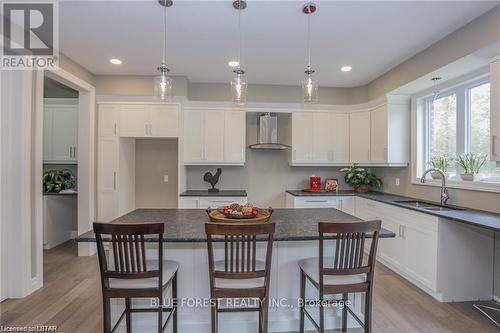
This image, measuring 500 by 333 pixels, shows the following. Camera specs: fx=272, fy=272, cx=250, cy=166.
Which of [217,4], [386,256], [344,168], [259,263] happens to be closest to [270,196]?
[344,168]

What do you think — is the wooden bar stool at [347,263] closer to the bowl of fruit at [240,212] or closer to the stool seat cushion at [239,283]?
the stool seat cushion at [239,283]

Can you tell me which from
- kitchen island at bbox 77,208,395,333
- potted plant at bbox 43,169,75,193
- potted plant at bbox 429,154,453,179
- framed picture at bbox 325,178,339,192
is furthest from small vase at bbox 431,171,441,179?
potted plant at bbox 43,169,75,193

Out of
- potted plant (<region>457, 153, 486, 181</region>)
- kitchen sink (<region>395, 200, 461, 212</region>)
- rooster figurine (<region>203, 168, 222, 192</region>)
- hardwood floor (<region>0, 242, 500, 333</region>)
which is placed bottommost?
hardwood floor (<region>0, 242, 500, 333</region>)

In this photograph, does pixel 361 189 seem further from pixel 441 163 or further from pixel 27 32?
pixel 27 32

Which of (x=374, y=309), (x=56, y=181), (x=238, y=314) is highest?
(x=56, y=181)

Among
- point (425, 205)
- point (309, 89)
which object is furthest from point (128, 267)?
point (425, 205)

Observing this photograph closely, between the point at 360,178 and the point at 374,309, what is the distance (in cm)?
240

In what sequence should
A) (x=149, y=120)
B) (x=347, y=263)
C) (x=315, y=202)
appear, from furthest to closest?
(x=315, y=202)
(x=149, y=120)
(x=347, y=263)

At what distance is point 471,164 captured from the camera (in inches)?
121

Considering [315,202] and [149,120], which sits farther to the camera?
[315,202]

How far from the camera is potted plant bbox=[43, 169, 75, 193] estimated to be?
4.58m

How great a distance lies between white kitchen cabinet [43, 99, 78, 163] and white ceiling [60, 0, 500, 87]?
137cm

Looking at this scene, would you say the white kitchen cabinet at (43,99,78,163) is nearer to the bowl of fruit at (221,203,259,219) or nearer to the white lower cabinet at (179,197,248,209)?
the white lower cabinet at (179,197,248,209)

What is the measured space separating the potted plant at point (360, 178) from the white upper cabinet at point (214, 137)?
1.87m
